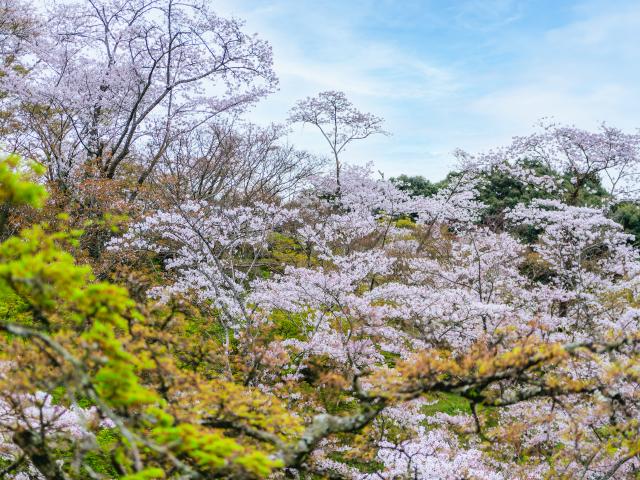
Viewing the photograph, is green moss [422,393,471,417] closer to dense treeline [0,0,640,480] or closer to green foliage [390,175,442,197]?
dense treeline [0,0,640,480]

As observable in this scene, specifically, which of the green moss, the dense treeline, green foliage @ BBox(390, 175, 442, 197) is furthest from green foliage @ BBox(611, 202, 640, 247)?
the green moss

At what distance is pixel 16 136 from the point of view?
15883mm

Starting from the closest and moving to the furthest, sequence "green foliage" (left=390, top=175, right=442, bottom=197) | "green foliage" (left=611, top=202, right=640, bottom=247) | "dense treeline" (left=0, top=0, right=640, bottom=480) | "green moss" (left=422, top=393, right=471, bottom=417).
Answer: "dense treeline" (left=0, top=0, right=640, bottom=480)
"green moss" (left=422, top=393, right=471, bottom=417)
"green foliage" (left=611, top=202, right=640, bottom=247)
"green foliage" (left=390, top=175, right=442, bottom=197)

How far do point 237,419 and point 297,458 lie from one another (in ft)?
1.90

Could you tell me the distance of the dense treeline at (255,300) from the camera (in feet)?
11.1

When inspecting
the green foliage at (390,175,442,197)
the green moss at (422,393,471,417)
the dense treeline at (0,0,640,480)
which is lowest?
the green moss at (422,393,471,417)

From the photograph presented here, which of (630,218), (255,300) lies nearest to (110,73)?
(255,300)

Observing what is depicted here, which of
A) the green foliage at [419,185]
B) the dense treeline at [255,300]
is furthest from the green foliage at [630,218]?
the green foliage at [419,185]

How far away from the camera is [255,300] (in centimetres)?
1006

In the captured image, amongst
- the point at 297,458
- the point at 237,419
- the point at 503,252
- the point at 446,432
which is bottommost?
the point at 446,432

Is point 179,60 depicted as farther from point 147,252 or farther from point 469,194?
point 469,194

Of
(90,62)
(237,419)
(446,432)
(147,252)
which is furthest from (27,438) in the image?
(90,62)

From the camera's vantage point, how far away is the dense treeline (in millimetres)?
3377

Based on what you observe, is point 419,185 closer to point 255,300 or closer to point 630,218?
point 630,218
